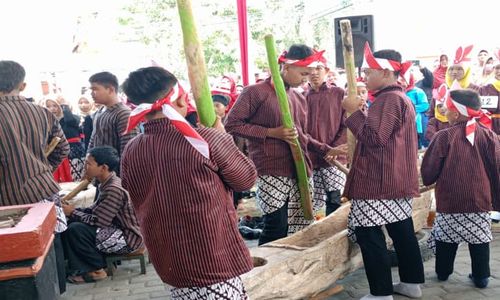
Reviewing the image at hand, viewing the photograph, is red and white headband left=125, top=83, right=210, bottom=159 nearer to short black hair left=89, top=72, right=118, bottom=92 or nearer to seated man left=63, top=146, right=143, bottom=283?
seated man left=63, top=146, right=143, bottom=283

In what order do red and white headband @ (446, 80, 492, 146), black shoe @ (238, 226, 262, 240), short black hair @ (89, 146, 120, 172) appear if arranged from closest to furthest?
red and white headband @ (446, 80, 492, 146), short black hair @ (89, 146, 120, 172), black shoe @ (238, 226, 262, 240)

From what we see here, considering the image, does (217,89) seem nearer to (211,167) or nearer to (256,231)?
(256,231)

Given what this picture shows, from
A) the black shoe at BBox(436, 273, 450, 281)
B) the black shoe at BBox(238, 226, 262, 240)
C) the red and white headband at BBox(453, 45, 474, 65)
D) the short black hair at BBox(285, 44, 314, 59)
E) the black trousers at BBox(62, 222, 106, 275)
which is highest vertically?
the short black hair at BBox(285, 44, 314, 59)

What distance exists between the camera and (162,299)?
452 cm

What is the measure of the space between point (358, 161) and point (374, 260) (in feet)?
2.27

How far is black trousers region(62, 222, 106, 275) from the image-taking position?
496 cm

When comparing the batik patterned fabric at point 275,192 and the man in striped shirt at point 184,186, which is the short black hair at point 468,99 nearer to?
the batik patterned fabric at point 275,192

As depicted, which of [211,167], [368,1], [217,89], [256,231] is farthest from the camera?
[368,1]

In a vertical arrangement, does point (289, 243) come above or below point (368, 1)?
below

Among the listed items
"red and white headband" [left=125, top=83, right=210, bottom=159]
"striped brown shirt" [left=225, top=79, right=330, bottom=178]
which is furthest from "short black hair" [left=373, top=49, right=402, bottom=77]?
"red and white headband" [left=125, top=83, right=210, bottom=159]

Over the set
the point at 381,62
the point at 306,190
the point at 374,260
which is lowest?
the point at 374,260

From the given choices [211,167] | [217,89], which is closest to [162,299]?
[211,167]

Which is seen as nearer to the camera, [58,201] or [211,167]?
[211,167]

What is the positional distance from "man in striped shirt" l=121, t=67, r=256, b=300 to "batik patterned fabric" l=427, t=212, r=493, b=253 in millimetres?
2412
